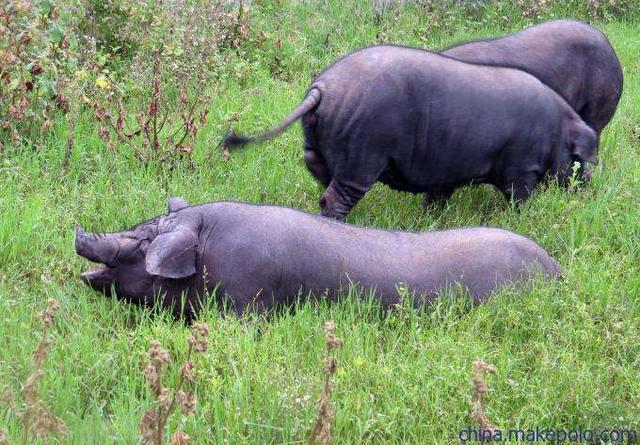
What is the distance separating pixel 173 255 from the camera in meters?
4.18

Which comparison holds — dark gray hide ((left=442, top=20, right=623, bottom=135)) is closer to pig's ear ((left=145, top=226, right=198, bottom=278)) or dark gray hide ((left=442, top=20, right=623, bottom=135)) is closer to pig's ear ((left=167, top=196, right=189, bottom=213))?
pig's ear ((left=167, top=196, right=189, bottom=213))

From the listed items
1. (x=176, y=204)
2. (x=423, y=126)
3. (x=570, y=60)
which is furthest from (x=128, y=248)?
(x=570, y=60)

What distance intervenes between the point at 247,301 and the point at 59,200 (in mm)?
1606

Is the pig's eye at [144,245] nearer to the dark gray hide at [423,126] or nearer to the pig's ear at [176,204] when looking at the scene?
the pig's ear at [176,204]

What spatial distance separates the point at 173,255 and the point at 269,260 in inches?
16.7

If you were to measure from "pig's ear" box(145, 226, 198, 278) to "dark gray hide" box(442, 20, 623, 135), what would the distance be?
8.99ft

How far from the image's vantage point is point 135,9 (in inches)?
285

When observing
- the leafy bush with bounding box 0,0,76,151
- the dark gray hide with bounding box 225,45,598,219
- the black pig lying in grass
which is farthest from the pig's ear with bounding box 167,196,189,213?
the leafy bush with bounding box 0,0,76,151

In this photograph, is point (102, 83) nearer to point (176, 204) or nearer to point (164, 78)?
point (164, 78)

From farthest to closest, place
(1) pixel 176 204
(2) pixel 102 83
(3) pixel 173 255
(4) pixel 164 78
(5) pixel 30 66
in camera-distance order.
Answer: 1. (4) pixel 164 78
2. (2) pixel 102 83
3. (5) pixel 30 66
4. (1) pixel 176 204
5. (3) pixel 173 255

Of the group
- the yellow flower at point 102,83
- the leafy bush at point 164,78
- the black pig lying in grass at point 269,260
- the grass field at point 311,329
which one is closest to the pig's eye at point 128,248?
the black pig lying in grass at point 269,260

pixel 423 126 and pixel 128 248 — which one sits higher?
pixel 423 126

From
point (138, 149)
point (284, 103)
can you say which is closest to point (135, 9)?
point (284, 103)

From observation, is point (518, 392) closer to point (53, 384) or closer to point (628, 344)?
point (628, 344)
